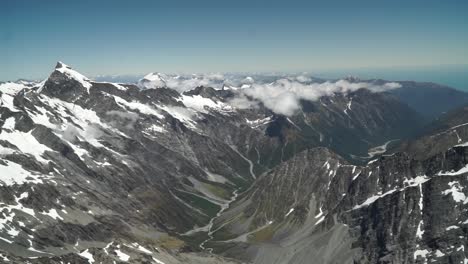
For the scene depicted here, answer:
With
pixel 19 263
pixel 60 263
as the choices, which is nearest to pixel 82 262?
pixel 60 263

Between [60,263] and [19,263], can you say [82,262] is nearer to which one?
[60,263]

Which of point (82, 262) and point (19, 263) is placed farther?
point (82, 262)
